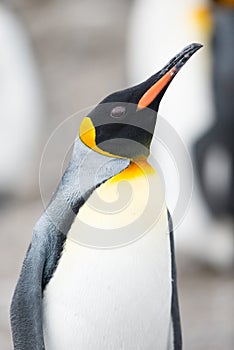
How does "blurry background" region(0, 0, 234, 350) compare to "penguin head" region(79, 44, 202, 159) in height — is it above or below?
below

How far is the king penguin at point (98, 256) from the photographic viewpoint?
158 cm

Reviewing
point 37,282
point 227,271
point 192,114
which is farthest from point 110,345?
point 192,114

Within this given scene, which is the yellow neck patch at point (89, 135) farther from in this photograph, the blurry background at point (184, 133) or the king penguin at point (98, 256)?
the blurry background at point (184, 133)

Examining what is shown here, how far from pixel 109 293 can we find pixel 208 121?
2.65 meters

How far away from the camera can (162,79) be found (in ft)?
4.88

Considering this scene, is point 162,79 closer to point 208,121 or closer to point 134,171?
point 134,171

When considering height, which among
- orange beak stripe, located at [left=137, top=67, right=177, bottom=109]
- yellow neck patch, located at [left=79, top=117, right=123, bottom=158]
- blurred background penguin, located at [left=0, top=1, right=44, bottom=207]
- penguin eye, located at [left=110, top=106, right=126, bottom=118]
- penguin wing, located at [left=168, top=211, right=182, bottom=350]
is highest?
orange beak stripe, located at [left=137, top=67, right=177, bottom=109]

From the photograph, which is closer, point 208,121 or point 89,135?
point 89,135

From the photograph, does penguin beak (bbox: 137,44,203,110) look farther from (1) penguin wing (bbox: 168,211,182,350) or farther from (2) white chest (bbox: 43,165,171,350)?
(1) penguin wing (bbox: 168,211,182,350)

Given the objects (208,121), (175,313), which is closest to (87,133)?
(175,313)

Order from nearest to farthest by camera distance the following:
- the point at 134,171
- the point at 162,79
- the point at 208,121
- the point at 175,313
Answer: the point at 162,79 → the point at 134,171 → the point at 175,313 → the point at 208,121

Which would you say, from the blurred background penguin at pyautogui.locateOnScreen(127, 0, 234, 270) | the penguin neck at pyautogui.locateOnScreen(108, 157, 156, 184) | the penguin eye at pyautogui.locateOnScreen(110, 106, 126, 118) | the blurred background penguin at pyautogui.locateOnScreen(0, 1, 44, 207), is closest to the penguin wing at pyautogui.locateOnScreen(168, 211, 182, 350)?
the penguin neck at pyautogui.locateOnScreen(108, 157, 156, 184)

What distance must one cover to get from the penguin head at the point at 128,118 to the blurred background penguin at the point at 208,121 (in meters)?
2.52

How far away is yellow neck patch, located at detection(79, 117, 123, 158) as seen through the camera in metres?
1.53
